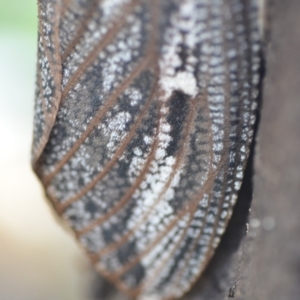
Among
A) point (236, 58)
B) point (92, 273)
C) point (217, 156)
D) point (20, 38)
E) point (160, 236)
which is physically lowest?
point (92, 273)

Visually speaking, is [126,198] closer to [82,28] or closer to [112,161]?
[112,161]

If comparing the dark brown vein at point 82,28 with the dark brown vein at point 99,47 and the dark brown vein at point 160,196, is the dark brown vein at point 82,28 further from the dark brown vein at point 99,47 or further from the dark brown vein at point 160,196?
the dark brown vein at point 160,196

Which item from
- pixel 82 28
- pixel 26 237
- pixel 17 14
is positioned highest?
pixel 82 28

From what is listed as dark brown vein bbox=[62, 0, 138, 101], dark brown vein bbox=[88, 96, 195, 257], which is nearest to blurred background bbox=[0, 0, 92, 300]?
dark brown vein bbox=[88, 96, 195, 257]

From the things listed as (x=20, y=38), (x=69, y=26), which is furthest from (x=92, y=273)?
(x=20, y=38)

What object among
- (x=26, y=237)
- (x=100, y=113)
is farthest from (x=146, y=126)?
(x=26, y=237)

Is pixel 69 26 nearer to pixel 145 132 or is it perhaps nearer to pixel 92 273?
pixel 145 132

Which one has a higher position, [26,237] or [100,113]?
[100,113]

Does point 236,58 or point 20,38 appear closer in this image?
point 236,58

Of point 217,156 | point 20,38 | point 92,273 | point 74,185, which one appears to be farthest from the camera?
point 20,38

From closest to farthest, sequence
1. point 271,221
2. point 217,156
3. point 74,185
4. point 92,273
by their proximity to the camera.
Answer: point 271,221, point 217,156, point 74,185, point 92,273
